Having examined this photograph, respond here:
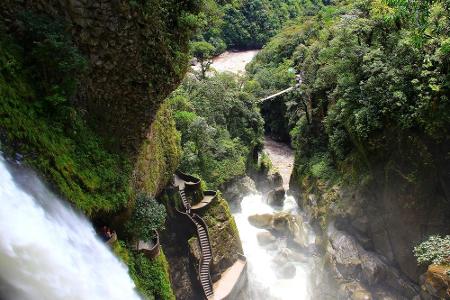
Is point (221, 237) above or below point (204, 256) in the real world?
below

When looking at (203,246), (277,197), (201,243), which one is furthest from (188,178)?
(277,197)

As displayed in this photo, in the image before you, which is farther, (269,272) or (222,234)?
(269,272)

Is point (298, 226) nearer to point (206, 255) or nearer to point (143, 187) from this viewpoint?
point (206, 255)

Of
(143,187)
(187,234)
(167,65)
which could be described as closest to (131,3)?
(167,65)

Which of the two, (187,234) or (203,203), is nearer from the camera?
(187,234)

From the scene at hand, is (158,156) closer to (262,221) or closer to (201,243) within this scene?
(201,243)
